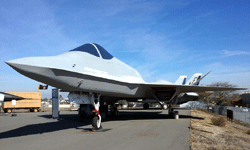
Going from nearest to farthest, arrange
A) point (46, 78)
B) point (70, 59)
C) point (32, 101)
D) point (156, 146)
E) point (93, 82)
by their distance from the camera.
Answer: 1. point (156, 146)
2. point (46, 78)
3. point (70, 59)
4. point (93, 82)
5. point (32, 101)

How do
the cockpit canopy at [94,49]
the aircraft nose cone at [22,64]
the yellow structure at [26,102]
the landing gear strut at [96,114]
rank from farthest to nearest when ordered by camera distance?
the yellow structure at [26,102] < the cockpit canopy at [94,49] < the landing gear strut at [96,114] < the aircraft nose cone at [22,64]

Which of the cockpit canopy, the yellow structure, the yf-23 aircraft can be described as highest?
the cockpit canopy

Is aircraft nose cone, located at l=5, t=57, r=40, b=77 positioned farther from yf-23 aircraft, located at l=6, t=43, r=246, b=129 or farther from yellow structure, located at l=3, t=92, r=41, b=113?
yellow structure, located at l=3, t=92, r=41, b=113

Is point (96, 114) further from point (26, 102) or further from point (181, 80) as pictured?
point (26, 102)

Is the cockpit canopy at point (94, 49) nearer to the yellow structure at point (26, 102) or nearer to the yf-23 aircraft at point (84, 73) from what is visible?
the yf-23 aircraft at point (84, 73)

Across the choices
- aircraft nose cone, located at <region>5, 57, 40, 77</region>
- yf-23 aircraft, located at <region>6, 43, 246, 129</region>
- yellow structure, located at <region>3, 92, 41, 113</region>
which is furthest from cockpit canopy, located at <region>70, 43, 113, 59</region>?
yellow structure, located at <region>3, 92, 41, 113</region>

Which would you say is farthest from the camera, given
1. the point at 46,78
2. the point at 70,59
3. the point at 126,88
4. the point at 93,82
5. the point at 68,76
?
the point at 126,88

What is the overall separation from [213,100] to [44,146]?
4444 cm

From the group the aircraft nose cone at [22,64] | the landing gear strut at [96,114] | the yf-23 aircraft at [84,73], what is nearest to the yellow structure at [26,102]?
the yf-23 aircraft at [84,73]

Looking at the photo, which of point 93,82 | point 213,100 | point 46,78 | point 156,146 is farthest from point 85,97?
point 213,100

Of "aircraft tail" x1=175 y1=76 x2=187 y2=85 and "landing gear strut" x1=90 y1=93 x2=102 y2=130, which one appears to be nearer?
"landing gear strut" x1=90 y1=93 x2=102 y2=130

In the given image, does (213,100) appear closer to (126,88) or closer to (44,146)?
(126,88)

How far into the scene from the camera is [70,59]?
7.66 metres

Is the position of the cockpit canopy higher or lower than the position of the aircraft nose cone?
higher
